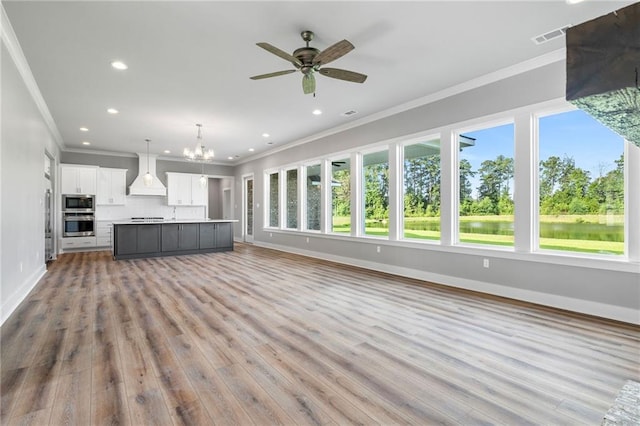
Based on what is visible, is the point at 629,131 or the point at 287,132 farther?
the point at 287,132

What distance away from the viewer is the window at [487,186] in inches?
172

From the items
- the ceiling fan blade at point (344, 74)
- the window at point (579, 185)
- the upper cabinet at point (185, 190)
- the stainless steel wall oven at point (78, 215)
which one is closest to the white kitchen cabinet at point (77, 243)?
the stainless steel wall oven at point (78, 215)

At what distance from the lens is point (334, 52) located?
3037mm

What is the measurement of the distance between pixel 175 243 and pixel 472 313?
7.03 meters

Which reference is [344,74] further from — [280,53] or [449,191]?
[449,191]

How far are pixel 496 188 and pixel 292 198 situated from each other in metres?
5.51

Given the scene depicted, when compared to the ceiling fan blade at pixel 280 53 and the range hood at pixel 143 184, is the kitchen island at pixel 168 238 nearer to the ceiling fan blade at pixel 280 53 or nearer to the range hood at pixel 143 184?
the range hood at pixel 143 184

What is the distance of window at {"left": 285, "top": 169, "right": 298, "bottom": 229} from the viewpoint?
28.8ft

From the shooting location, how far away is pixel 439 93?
491cm

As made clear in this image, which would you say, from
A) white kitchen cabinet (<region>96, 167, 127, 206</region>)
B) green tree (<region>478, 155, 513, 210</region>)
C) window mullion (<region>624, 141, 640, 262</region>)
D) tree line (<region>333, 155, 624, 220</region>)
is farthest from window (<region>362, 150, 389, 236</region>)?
white kitchen cabinet (<region>96, 167, 127, 206</region>)

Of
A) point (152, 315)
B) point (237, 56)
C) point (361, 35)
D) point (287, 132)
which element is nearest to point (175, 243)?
point (287, 132)

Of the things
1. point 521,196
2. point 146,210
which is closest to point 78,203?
point 146,210

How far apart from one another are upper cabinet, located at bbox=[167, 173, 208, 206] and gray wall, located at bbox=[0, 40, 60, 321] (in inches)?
202

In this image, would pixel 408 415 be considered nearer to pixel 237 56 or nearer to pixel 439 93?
pixel 237 56
